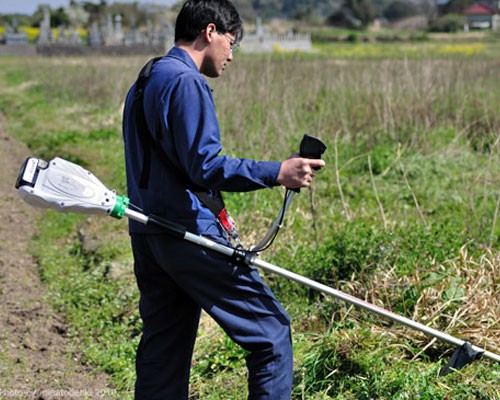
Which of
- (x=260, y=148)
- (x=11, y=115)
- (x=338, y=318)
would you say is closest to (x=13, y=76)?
(x=11, y=115)

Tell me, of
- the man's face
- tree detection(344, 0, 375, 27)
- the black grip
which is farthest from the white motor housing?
tree detection(344, 0, 375, 27)

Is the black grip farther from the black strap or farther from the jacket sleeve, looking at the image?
the black strap

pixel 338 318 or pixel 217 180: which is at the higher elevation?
pixel 217 180

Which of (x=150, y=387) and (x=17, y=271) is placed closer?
(x=150, y=387)

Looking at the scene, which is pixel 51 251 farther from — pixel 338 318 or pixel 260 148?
pixel 338 318

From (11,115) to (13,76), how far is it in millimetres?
12330

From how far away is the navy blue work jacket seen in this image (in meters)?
3.14

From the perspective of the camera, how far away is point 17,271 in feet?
23.2

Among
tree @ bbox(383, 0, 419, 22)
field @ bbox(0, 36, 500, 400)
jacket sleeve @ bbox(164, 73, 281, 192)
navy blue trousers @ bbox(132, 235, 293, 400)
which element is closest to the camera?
jacket sleeve @ bbox(164, 73, 281, 192)

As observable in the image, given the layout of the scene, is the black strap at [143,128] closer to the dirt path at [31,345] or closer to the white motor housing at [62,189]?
the white motor housing at [62,189]

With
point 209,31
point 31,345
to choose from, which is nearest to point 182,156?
point 209,31

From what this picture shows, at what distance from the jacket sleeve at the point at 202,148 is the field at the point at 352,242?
4.74 feet

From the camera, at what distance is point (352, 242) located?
5348 millimetres

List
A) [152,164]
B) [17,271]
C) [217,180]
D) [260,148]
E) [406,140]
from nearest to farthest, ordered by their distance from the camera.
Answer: [217,180] → [152,164] → [17,271] → [260,148] → [406,140]
